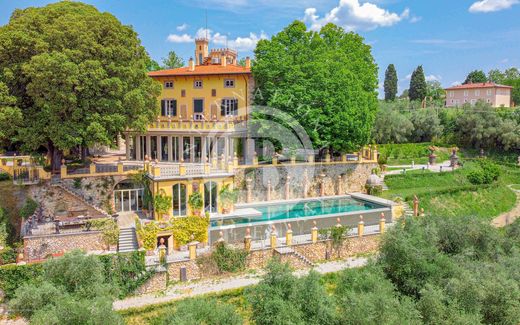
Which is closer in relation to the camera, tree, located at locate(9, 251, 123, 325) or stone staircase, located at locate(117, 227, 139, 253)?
tree, located at locate(9, 251, 123, 325)

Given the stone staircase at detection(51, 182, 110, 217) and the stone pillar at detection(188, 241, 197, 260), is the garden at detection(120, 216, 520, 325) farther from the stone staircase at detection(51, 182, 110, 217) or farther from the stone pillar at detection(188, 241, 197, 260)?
the stone staircase at detection(51, 182, 110, 217)

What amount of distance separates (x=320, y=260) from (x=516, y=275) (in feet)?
29.7

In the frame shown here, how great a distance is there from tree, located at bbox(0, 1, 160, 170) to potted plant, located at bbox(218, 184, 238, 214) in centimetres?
720

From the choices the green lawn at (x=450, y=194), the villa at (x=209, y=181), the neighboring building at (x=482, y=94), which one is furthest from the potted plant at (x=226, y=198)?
the neighboring building at (x=482, y=94)

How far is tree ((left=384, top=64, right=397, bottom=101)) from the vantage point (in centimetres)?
7719

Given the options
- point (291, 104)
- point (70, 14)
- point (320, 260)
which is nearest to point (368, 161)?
point (291, 104)

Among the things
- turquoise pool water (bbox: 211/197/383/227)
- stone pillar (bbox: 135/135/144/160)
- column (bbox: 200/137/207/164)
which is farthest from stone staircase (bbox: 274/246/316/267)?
stone pillar (bbox: 135/135/144/160)

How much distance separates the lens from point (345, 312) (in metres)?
13.9

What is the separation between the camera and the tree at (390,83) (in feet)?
253

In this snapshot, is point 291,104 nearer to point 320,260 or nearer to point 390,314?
point 320,260

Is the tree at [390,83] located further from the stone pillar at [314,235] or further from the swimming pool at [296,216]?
the stone pillar at [314,235]

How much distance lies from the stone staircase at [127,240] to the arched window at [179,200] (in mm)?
3289

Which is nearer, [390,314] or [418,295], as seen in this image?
[390,314]

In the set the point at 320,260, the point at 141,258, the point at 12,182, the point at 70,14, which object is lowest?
the point at 320,260
